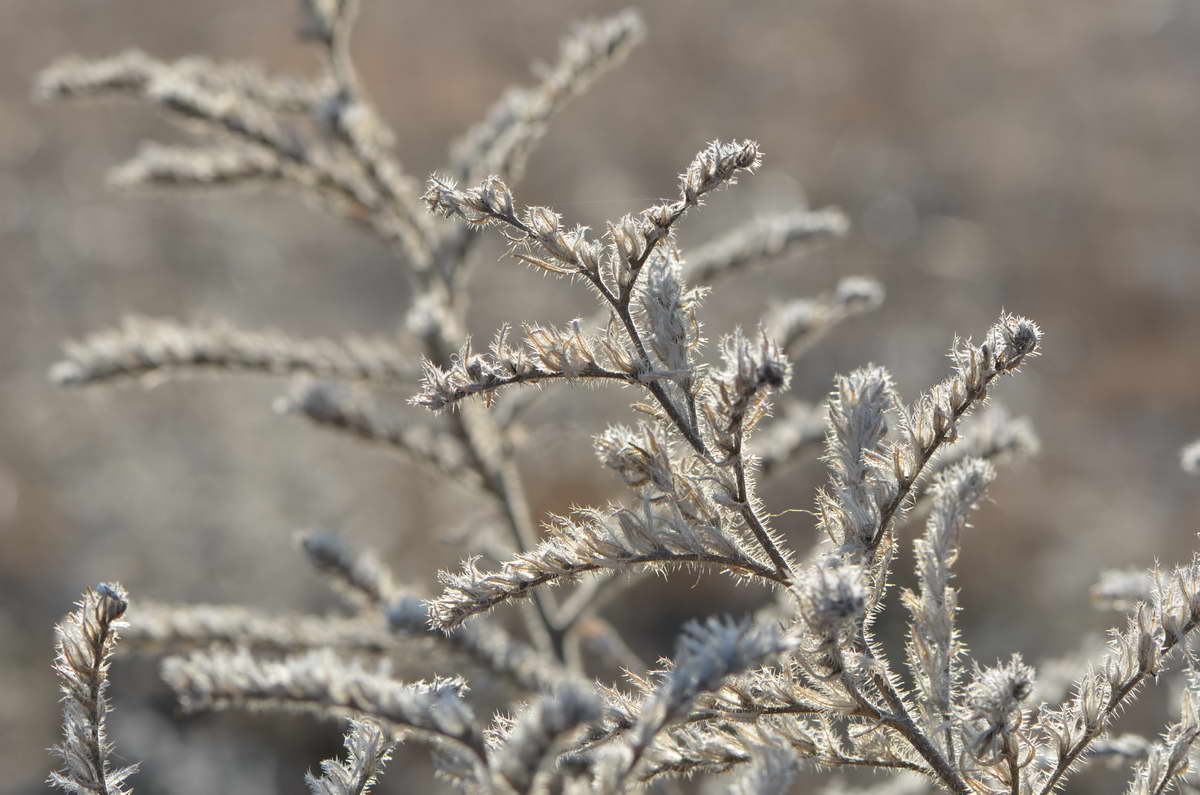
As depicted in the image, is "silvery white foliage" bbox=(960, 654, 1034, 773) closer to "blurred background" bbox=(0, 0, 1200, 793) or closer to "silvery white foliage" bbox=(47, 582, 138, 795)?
"silvery white foliage" bbox=(47, 582, 138, 795)

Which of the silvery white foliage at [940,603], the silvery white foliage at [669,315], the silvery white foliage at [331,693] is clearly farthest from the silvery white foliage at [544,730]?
the silvery white foliage at [940,603]

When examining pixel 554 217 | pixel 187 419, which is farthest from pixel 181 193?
pixel 187 419

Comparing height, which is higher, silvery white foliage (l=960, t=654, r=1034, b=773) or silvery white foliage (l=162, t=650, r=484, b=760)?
silvery white foliage (l=162, t=650, r=484, b=760)

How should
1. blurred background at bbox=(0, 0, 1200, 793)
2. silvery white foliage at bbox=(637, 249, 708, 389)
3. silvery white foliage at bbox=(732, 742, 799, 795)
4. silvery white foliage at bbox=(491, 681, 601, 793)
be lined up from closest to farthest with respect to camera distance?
1. silvery white foliage at bbox=(491, 681, 601, 793)
2. silvery white foliage at bbox=(732, 742, 799, 795)
3. silvery white foliage at bbox=(637, 249, 708, 389)
4. blurred background at bbox=(0, 0, 1200, 793)

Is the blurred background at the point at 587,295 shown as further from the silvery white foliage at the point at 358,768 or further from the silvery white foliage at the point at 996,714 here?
the silvery white foliage at the point at 996,714

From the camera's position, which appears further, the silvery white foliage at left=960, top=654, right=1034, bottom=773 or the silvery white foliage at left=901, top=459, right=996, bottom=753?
the silvery white foliage at left=901, top=459, right=996, bottom=753

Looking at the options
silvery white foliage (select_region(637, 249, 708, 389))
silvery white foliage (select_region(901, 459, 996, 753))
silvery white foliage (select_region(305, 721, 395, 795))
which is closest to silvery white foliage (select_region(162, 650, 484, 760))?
silvery white foliage (select_region(305, 721, 395, 795))

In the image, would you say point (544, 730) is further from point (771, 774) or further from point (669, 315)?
point (669, 315)

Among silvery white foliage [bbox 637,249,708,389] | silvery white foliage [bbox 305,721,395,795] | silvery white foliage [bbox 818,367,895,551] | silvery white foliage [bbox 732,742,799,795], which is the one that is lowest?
silvery white foliage [bbox 732,742,799,795]
